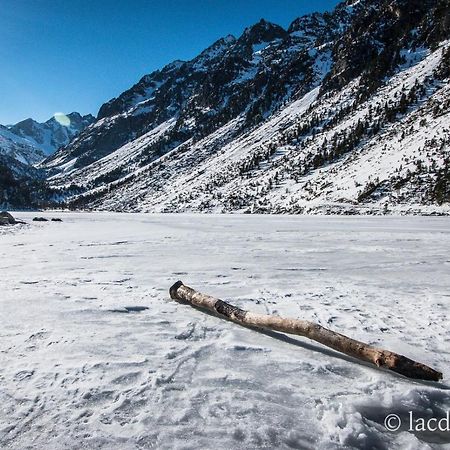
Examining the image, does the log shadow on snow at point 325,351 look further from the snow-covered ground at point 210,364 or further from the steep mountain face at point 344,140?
the steep mountain face at point 344,140

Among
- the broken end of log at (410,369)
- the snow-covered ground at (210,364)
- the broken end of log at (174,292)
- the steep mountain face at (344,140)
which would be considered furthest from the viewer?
the steep mountain face at (344,140)

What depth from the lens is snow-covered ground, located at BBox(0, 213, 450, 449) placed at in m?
3.01

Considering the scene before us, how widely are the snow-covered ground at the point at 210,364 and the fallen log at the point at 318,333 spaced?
12 centimetres

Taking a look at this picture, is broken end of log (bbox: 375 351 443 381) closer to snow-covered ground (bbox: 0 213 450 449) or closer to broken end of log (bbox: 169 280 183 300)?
snow-covered ground (bbox: 0 213 450 449)

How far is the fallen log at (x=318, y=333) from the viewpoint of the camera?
3.79 meters

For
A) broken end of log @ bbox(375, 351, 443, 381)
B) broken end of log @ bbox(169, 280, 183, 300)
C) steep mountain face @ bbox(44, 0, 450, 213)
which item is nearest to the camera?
broken end of log @ bbox(375, 351, 443, 381)

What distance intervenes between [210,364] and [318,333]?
1530mm

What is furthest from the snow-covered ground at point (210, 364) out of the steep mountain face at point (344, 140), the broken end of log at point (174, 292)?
the steep mountain face at point (344, 140)

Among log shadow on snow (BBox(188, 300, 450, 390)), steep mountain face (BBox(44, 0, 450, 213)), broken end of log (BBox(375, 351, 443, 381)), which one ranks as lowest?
log shadow on snow (BBox(188, 300, 450, 390))

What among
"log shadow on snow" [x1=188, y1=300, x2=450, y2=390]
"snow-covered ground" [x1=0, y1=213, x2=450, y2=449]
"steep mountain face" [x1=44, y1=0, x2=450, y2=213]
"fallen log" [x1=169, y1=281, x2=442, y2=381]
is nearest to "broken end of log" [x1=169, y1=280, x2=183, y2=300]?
"fallen log" [x1=169, y1=281, x2=442, y2=381]

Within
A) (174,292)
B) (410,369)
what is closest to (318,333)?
(410,369)

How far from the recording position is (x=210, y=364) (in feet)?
13.7

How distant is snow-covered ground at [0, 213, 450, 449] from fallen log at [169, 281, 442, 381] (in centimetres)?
12

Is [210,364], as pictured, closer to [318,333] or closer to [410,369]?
[318,333]
